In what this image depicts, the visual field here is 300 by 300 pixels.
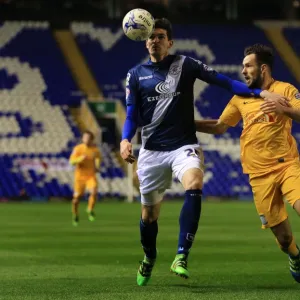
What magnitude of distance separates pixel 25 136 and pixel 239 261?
67.6ft

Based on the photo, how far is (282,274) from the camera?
31.0 feet

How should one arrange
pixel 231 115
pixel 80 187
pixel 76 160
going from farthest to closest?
1. pixel 80 187
2. pixel 76 160
3. pixel 231 115

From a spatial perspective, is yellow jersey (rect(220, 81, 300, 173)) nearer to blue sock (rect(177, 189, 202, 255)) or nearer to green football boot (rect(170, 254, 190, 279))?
blue sock (rect(177, 189, 202, 255))

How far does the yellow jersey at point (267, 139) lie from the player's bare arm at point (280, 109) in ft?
1.12

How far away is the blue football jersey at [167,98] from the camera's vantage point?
27.6 feet

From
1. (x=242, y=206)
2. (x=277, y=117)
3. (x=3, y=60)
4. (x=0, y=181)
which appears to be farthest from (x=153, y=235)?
(x=3, y=60)

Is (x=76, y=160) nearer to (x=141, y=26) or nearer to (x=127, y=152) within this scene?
(x=141, y=26)

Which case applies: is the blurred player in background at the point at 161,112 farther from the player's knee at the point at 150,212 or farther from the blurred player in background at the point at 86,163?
the blurred player in background at the point at 86,163

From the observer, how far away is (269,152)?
27.3ft

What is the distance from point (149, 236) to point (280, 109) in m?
1.83

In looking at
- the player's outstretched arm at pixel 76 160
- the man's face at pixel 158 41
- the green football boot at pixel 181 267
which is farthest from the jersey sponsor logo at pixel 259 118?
the player's outstretched arm at pixel 76 160

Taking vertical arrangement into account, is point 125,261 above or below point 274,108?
below

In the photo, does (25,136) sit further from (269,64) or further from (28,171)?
(269,64)

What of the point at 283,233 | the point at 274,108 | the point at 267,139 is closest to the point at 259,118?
the point at 267,139
